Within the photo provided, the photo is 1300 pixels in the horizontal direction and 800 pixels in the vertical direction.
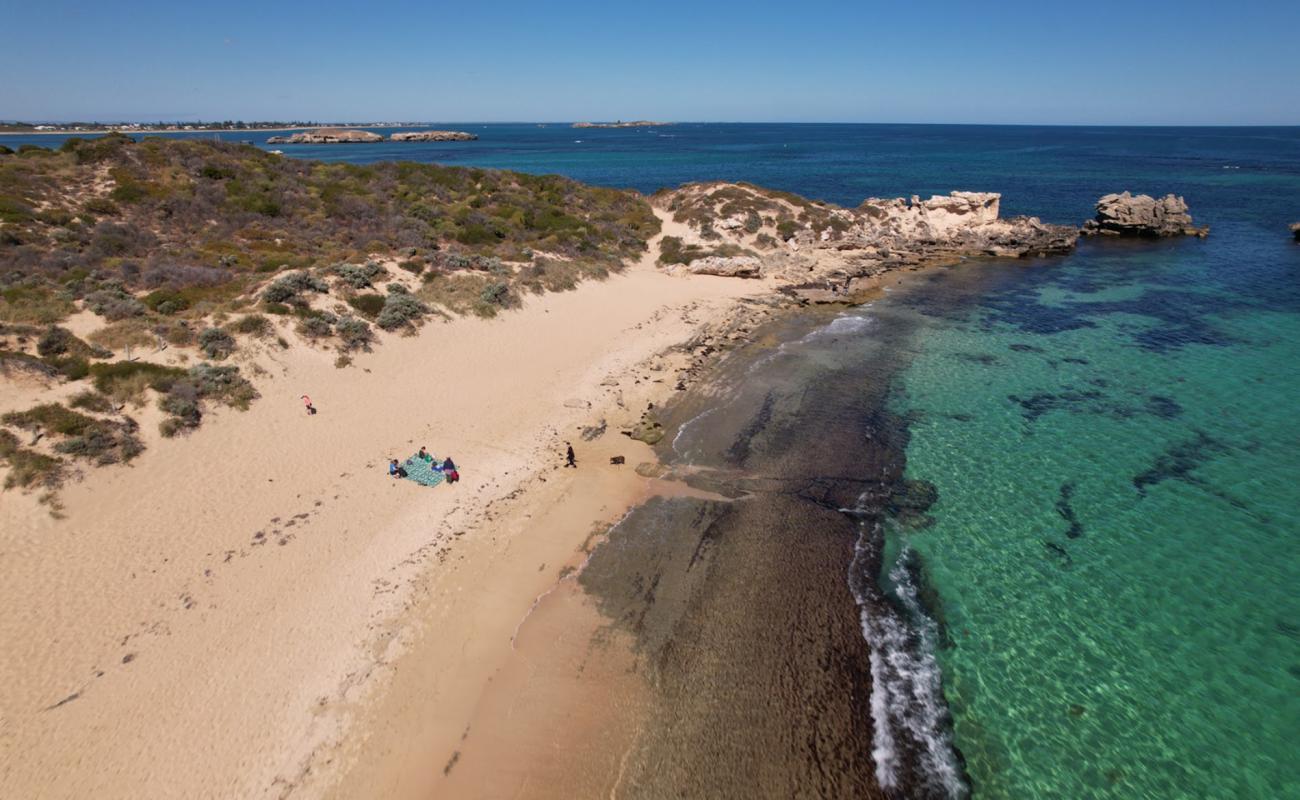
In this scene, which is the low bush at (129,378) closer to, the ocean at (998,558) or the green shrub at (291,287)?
the green shrub at (291,287)

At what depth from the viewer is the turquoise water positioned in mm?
11039

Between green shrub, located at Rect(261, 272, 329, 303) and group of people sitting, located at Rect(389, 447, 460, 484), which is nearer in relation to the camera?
group of people sitting, located at Rect(389, 447, 460, 484)

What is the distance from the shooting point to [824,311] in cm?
3688

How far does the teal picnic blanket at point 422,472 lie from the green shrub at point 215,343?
10.3 meters

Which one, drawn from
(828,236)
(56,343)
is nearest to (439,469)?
(56,343)

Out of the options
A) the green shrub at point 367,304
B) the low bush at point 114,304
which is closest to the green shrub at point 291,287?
the green shrub at point 367,304

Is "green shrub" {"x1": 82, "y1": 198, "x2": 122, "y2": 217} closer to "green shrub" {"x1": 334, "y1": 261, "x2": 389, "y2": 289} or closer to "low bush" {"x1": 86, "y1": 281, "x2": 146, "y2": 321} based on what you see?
"low bush" {"x1": 86, "y1": 281, "x2": 146, "y2": 321}

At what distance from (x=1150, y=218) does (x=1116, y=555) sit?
59390mm

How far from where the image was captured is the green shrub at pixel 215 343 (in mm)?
22547

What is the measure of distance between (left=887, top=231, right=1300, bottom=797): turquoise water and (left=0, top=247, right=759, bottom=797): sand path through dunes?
43.9ft

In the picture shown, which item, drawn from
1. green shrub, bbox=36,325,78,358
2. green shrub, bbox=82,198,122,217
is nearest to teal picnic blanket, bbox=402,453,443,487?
green shrub, bbox=36,325,78,358

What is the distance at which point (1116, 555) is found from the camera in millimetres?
15484

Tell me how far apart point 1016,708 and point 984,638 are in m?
1.79

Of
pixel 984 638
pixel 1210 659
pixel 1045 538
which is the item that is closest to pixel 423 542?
pixel 984 638
